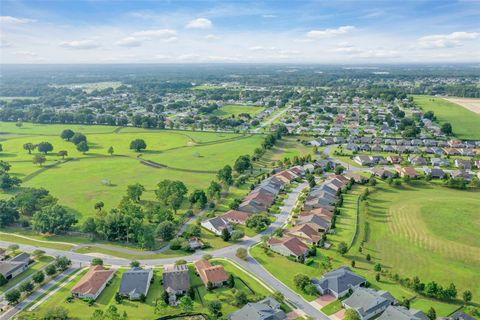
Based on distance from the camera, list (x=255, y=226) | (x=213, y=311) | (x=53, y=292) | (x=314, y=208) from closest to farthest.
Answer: (x=213, y=311) < (x=53, y=292) < (x=255, y=226) < (x=314, y=208)

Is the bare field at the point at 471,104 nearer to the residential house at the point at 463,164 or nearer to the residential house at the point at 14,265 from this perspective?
the residential house at the point at 463,164

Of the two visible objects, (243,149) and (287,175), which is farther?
(243,149)

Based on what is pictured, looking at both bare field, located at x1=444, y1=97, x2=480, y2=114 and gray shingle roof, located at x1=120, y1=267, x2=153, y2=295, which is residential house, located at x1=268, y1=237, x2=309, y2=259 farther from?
bare field, located at x1=444, y1=97, x2=480, y2=114

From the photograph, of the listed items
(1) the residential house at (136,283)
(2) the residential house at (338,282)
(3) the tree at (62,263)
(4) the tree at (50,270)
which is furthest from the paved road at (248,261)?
(1) the residential house at (136,283)

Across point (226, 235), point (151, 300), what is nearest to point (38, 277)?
point (151, 300)

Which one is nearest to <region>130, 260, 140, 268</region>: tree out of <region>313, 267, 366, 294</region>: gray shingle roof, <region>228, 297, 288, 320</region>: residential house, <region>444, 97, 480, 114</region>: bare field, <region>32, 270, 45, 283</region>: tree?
<region>32, 270, 45, 283</region>: tree

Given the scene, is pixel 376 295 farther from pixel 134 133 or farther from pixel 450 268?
pixel 134 133

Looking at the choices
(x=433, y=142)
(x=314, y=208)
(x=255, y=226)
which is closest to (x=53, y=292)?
(x=255, y=226)
